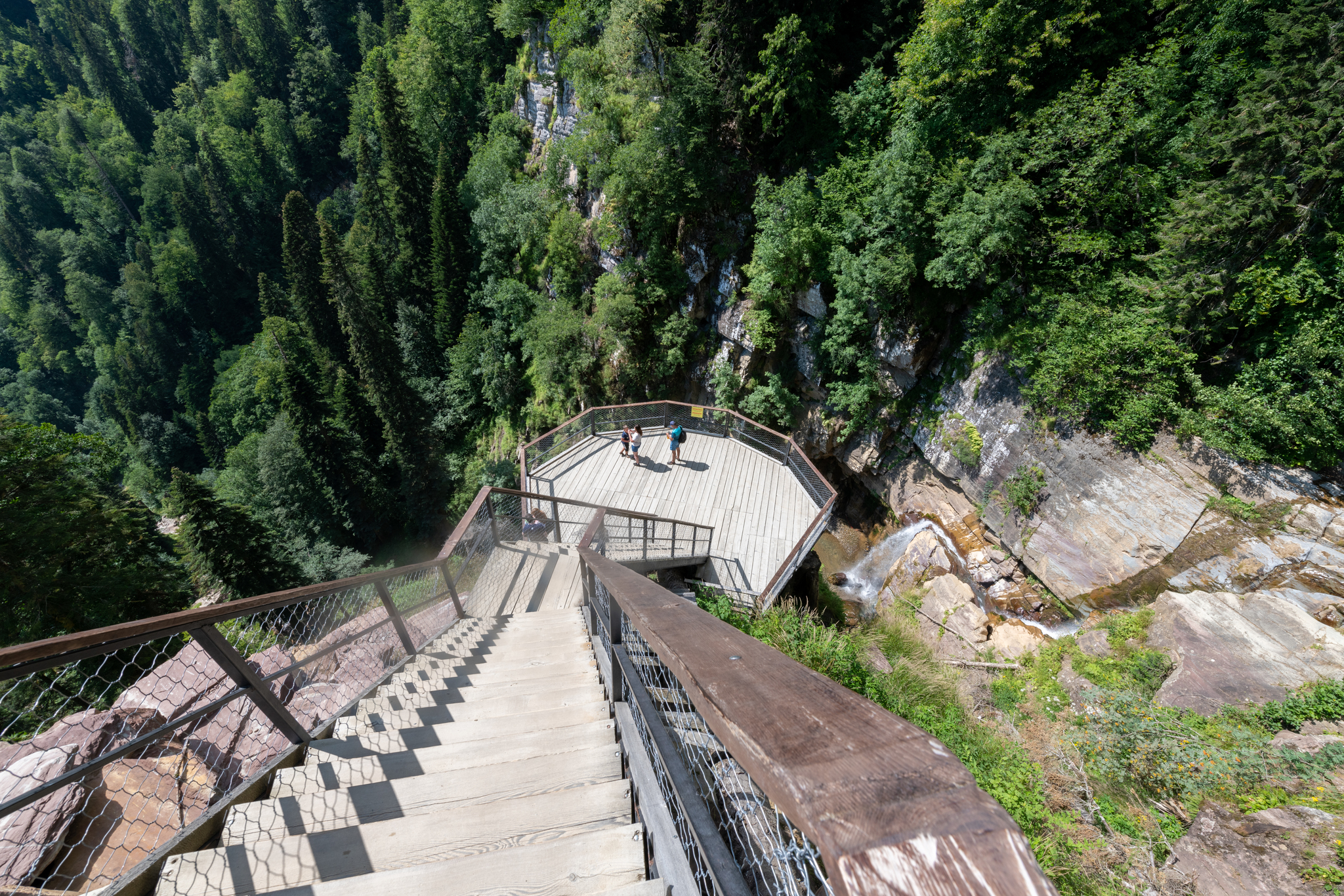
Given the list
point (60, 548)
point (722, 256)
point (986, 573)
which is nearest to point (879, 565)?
point (986, 573)

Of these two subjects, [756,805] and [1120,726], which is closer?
[756,805]

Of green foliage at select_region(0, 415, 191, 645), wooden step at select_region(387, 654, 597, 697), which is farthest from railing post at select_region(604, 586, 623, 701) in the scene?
green foliage at select_region(0, 415, 191, 645)

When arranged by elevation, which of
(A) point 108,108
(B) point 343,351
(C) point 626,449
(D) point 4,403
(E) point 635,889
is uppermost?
(A) point 108,108

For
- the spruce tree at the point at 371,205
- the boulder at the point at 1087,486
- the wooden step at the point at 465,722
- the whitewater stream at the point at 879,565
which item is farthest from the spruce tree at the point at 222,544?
the boulder at the point at 1087,486

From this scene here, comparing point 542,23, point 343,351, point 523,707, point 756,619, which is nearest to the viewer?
point 523,707

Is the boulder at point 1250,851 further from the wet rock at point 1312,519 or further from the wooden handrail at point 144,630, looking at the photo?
the wooden handrail at point 144,630

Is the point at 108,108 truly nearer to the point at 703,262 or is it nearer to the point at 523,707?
the point at 703,262

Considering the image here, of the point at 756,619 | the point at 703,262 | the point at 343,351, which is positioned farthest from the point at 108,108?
the point at 756,619
